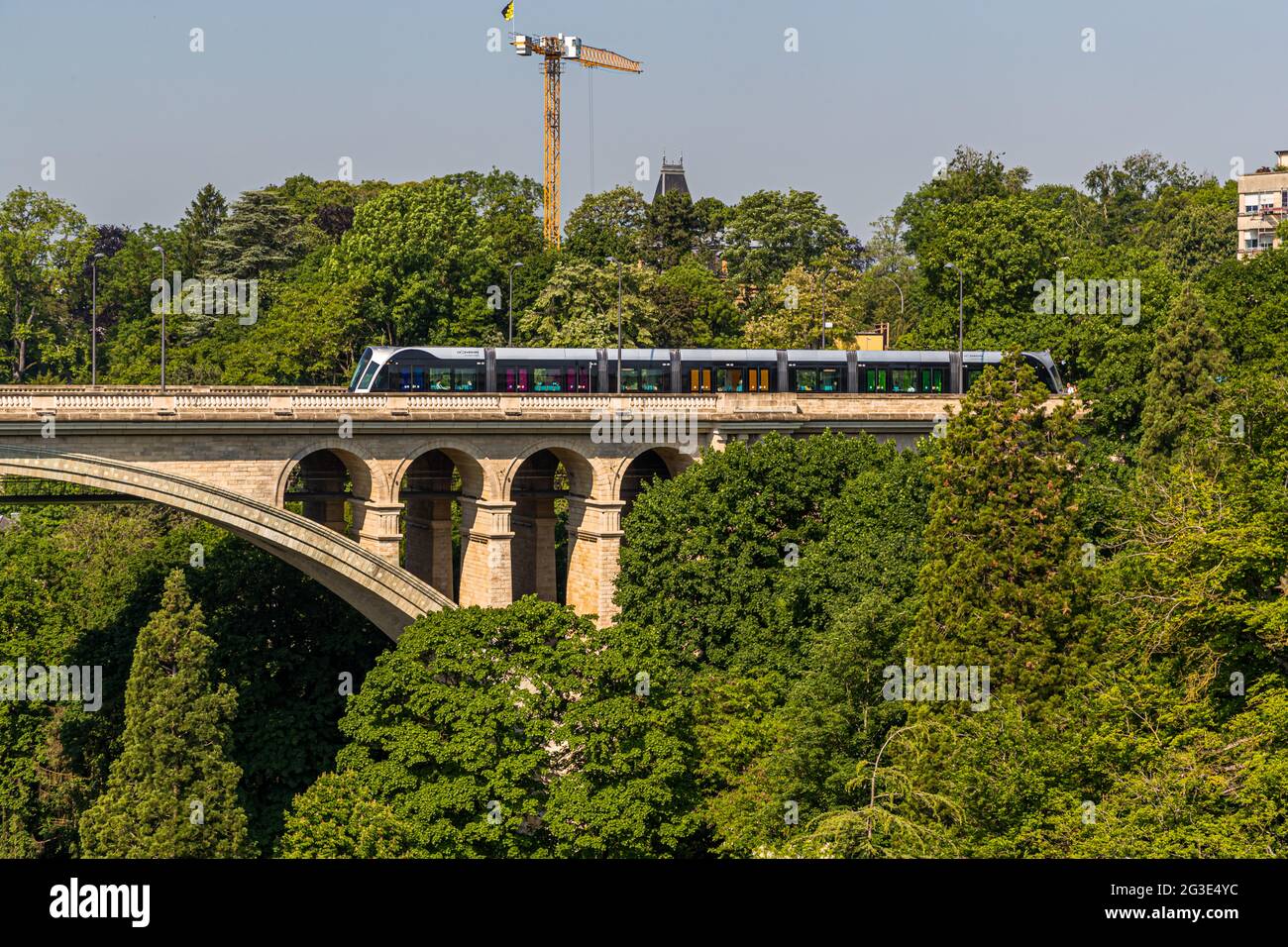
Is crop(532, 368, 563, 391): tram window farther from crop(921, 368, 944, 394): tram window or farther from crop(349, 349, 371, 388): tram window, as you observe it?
crop(921, 368, 944, 394): tram window

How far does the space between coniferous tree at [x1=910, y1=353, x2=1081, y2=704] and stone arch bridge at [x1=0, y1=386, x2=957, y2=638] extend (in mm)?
9380

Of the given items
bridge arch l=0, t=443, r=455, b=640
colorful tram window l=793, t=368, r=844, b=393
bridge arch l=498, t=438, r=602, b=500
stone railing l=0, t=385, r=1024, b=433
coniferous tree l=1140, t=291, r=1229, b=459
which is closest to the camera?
bridge arch l=0, t=443, r=455, b=640

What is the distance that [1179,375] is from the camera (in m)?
64.1

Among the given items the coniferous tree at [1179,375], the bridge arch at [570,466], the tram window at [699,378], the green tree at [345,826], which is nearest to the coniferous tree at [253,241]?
the tram window at [699,378]

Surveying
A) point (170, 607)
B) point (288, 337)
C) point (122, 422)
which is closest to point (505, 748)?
point (170, 607)

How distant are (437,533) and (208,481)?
9.68 metres

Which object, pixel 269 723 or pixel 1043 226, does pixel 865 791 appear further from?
pixel 1043 226

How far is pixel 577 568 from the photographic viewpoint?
2196 inches

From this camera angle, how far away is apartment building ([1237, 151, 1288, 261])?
384ft

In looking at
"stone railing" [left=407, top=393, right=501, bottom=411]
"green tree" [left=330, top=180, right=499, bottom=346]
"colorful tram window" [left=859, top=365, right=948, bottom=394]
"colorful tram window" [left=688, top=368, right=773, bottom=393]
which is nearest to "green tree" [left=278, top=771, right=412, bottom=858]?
"stone railing" [left=407, top=393, right=501, bottom=411]

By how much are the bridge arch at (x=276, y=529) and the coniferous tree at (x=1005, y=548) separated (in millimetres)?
18164

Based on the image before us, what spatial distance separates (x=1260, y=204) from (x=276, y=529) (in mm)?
89999

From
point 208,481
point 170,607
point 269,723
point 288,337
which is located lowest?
point 269,723

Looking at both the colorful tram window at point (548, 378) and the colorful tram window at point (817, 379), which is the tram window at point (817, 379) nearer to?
the colorful tram window at point (817, 379)
